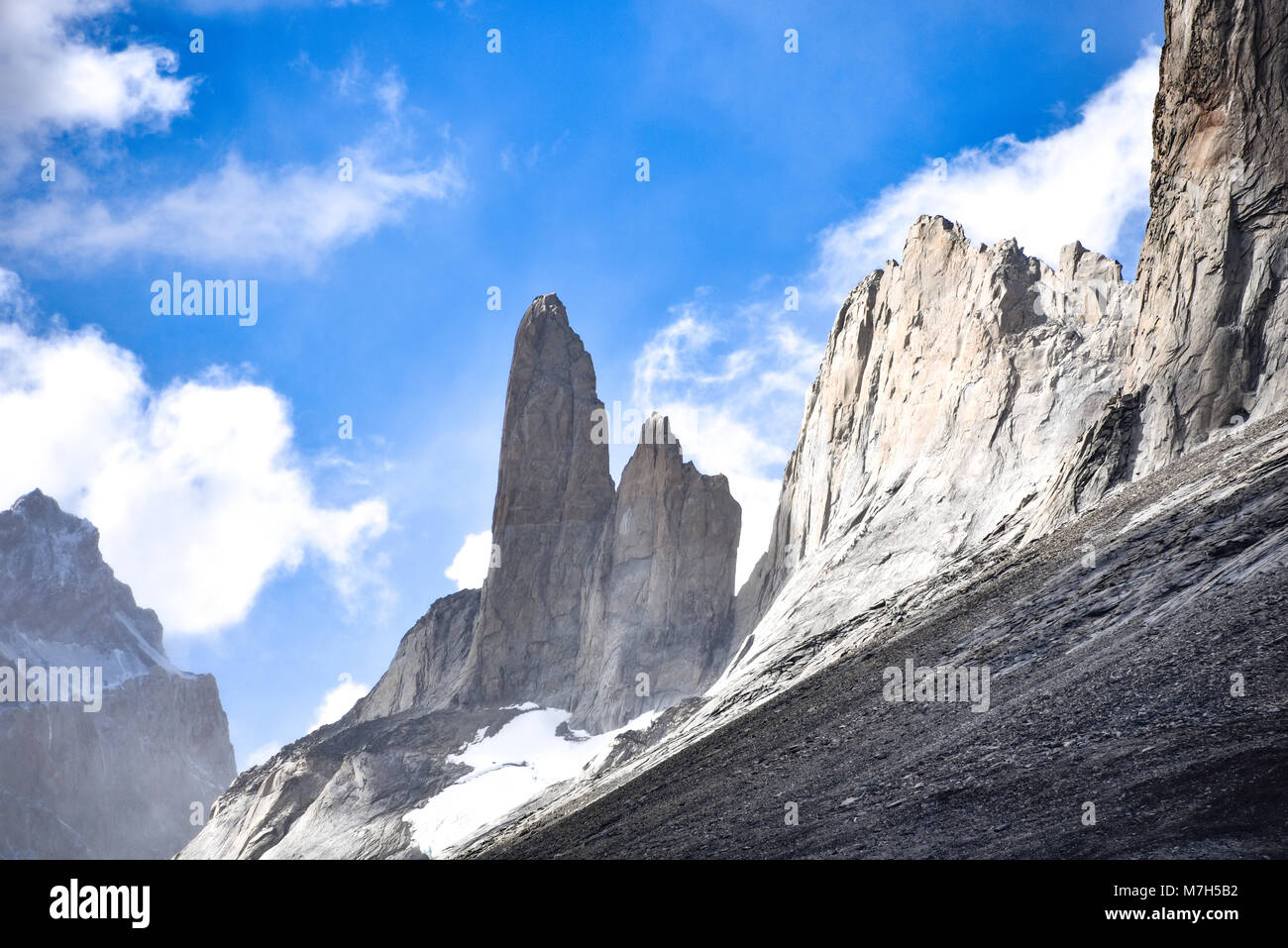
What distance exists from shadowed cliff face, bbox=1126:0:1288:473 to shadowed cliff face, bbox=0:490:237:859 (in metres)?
139

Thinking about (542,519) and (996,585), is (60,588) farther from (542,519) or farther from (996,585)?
(996,585)

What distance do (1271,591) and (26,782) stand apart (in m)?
152

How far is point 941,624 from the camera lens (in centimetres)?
2747

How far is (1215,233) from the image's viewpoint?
3397 cm

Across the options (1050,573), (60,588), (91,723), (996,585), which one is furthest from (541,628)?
(60,588)

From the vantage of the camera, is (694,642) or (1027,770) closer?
(1027,770)

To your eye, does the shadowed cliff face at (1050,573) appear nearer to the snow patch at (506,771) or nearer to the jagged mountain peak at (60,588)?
the snow patch at (506,771)

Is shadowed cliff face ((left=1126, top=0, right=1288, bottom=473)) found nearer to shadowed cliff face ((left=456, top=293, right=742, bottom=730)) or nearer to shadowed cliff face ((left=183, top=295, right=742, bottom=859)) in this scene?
shadowed cliff face ((left=183, top=295, right=742, bottom=859))

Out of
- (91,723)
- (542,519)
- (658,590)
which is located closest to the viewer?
(658,590)

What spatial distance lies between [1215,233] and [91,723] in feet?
505
